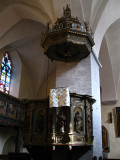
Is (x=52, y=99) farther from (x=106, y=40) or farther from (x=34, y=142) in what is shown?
(x=106, y=40)

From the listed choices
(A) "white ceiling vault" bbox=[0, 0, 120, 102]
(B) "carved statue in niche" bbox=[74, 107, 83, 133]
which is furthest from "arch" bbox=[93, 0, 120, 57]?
(B) "carved statue in niche" bbox=[74, 107, 83, 133]

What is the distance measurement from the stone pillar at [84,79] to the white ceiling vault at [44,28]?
1.22 metres

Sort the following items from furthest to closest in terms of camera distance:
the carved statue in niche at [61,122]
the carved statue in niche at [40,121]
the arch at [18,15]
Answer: the arch at [18,15] < the carved statue in niche at [40,121] < the carved statue in niche at [61,122]

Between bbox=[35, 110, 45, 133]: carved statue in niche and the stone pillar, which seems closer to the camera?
bbox=[35, 110, 45, 133]: carved statue in niche

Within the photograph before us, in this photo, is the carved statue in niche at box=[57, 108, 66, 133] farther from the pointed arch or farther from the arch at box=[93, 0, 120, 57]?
the pointed arch

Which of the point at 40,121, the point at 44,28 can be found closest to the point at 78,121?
the point at 40,121

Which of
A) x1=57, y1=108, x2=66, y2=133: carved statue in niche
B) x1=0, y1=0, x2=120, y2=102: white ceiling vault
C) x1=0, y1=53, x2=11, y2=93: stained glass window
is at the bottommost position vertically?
x1=57, y1=108, x2=66, y2=133: carved statue in niche

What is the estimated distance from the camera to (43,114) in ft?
21.0

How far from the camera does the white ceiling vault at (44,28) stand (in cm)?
857

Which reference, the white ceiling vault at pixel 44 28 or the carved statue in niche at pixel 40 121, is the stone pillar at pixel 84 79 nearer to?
the white ceiling vault at pixel 44 28

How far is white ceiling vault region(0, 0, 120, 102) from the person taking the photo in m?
8.57

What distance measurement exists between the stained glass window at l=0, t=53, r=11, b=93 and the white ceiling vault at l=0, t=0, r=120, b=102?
968 millimetres

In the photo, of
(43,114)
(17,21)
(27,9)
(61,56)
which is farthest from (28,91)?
(43,114)

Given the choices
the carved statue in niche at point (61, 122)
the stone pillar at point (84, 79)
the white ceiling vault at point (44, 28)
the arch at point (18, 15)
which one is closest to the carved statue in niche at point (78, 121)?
the carved statue in niche at point (61, 122)
